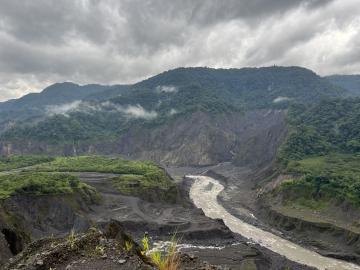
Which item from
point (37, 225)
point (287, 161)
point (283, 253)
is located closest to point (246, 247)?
point (283, 253)

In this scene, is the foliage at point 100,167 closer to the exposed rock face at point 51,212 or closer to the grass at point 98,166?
the grass at point 98,166

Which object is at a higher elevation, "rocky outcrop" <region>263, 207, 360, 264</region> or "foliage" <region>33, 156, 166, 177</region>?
"foliage" <region>33, 156, 166, 177</region>

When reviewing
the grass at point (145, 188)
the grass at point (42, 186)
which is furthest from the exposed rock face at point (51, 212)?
the grass at point (145, 188)

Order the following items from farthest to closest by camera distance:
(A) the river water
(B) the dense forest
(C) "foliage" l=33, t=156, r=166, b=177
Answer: (C) "foliage" l=33, t=156, r=166, b=177, (B) the dense forest, (A) the river water

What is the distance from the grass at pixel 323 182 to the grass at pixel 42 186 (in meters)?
50.6

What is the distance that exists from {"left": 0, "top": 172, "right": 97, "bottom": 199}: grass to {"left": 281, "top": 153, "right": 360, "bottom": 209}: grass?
166ft

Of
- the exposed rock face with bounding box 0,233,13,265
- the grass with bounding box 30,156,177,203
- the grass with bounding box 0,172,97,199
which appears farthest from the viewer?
the grass with bounding box 30,156,177,203

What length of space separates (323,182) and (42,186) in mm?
66470

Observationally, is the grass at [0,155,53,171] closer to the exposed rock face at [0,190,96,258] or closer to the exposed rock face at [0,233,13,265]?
the exposed rock face at [0,190,96,258]

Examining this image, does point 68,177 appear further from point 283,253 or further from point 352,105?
point 352,105

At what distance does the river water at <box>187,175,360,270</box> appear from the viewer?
71750mm

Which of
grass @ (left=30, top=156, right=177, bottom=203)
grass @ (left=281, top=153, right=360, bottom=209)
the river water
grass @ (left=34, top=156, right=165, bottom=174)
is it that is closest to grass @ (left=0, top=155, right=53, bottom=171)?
grass @ (left=34, top=156, right=165, bottom=174)

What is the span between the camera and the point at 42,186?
9250cm

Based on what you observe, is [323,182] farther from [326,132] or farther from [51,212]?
[51,212]
